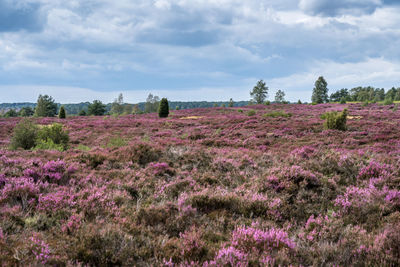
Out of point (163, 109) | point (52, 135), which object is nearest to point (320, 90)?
point (163, 109)

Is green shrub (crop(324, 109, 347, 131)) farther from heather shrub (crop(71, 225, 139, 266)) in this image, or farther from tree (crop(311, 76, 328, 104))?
tree (crop(311, 76, 328, 104))

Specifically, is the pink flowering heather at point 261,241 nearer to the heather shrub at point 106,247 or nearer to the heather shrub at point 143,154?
the heather shrub at point 106,247

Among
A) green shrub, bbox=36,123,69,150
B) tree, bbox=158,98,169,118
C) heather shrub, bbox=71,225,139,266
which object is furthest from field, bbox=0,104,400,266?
tree, bbox=158,98,169,118

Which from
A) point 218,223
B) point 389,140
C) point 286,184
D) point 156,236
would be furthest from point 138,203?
point 389,140

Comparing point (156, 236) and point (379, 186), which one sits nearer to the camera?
point (156, 236)

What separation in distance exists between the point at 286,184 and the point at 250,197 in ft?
4.28

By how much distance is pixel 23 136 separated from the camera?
38.2 ft

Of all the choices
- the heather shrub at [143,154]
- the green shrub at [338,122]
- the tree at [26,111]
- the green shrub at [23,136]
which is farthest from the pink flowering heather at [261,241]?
the tree at [26,111]

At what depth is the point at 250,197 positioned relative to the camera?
4.74 meters

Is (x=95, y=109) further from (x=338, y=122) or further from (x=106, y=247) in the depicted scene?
(x=106, y=247)

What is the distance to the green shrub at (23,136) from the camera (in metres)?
11.5

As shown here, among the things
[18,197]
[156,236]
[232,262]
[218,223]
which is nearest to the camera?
[232,262]

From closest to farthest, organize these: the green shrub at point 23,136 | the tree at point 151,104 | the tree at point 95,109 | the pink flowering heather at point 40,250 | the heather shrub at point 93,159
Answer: the pink flowering heather at point 40,250
the heather shrub at point 93,159
the green shrub at point 23,136
the tree at point 95,109
the tree at point 151,104

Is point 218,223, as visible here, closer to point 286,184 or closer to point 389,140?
point 286,184
